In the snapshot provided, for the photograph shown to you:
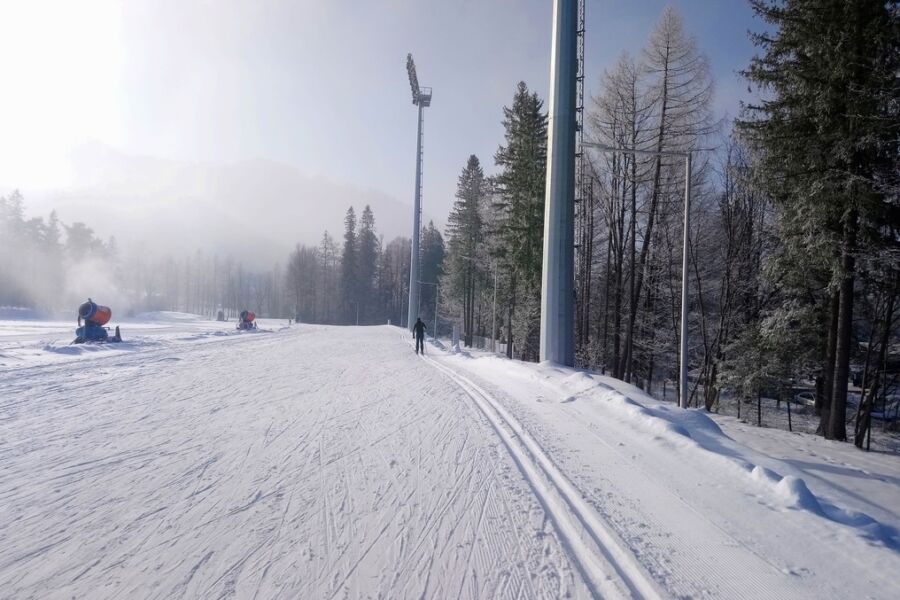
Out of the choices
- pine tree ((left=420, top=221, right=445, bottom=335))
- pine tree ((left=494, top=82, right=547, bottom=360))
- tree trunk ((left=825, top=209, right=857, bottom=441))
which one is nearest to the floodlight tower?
pine tree ((left=494, top=82, right=547, bottom=360))

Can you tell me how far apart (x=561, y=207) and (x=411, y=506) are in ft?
35.4

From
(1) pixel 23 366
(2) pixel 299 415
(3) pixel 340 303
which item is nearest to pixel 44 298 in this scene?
(3) pixel 340 303

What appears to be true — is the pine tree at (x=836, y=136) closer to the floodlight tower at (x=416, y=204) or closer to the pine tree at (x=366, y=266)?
the floodlight tower at (x=416, y=204)

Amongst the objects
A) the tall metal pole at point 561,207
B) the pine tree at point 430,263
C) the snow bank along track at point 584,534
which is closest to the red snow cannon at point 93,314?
the tall metal pole at point 561,207

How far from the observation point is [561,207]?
42.1 ft

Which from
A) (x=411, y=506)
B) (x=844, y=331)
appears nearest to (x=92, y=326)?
(x=411, y=506)

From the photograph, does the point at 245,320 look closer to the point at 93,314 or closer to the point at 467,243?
the point at 93,314

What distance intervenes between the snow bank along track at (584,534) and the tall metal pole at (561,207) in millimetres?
7178

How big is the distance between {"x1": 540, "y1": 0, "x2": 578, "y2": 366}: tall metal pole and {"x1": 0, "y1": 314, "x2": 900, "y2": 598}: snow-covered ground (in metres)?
4.93

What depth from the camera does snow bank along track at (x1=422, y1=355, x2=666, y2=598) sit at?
2.78 m

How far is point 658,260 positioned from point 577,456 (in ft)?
62.9

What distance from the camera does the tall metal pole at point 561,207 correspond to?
1269 centimetres

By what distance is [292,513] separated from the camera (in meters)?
3.66

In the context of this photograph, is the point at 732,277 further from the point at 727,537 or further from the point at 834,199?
the point at 727,537
